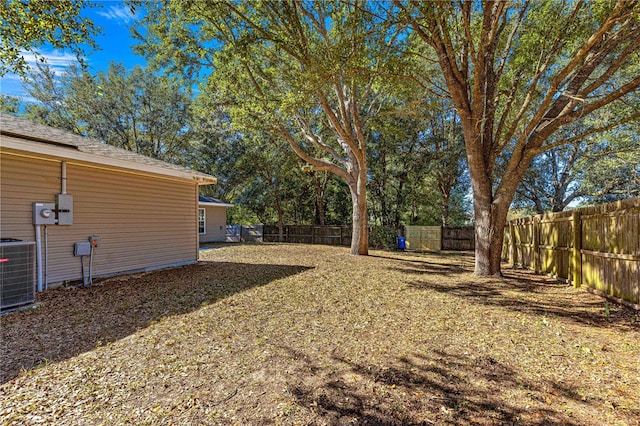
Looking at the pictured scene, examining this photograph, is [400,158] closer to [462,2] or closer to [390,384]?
[462,2]

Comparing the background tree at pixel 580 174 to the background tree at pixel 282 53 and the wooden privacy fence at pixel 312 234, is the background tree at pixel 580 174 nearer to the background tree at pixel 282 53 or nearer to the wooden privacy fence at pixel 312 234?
the background tree at pixel 282 53

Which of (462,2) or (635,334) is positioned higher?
(462,2)

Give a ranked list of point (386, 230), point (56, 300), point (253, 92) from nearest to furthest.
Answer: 1. point (56, 300)
2. point (253, 92)
3. point (386, 230)

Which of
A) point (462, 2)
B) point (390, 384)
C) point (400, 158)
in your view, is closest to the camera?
point (390, 384)

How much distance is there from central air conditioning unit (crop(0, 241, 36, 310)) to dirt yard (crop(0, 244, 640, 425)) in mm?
266

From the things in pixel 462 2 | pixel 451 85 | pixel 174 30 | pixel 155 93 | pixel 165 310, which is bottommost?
pixel 165 310

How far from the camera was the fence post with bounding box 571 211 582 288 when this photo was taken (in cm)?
575

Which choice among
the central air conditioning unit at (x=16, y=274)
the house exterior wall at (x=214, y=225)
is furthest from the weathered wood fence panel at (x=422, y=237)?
the central air conditioning unit at (x=16, y=274)

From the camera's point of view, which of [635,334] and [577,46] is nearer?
[635,334]

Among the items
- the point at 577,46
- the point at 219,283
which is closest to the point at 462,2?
the point at 577,46

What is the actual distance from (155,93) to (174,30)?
11996mm

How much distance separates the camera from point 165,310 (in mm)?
4656

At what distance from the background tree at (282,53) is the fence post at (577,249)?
489 centimetres

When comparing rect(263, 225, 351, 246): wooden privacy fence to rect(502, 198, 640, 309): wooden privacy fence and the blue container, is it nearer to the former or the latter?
the blue container
